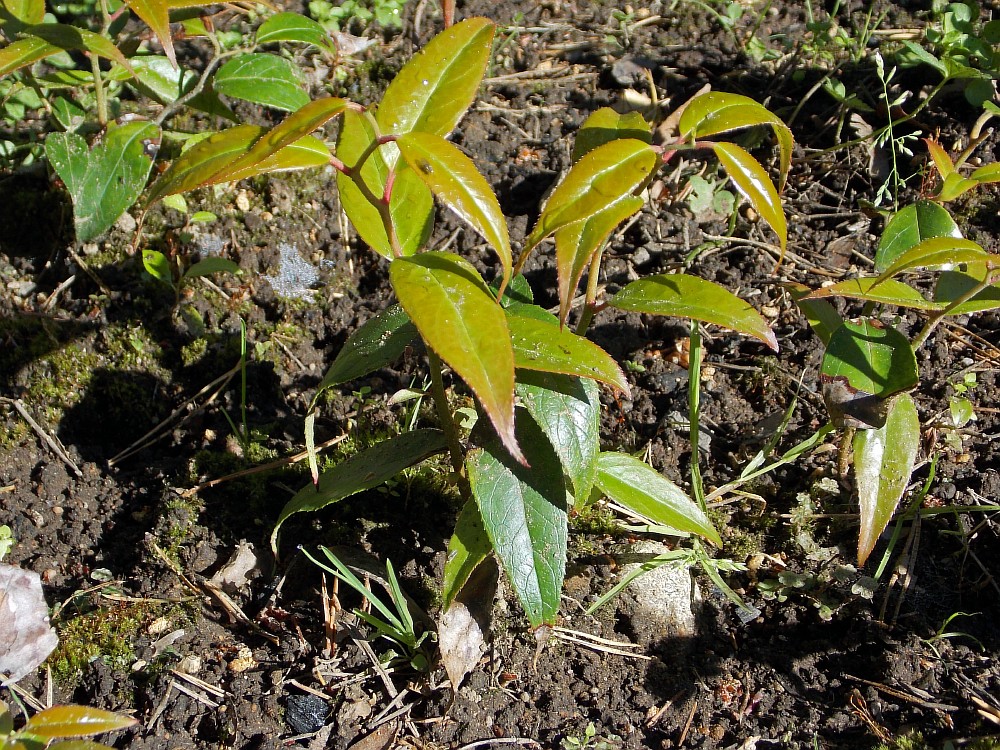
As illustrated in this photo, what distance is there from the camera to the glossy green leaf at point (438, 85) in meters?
1.42

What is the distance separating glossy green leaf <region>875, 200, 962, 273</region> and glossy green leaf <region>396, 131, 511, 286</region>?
3.39 ft

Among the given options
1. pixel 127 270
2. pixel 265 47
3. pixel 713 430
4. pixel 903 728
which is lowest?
pixel 903 728

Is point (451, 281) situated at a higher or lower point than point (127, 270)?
higher

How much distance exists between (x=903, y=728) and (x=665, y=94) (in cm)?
221

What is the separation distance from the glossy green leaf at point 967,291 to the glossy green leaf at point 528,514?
0.89 meters

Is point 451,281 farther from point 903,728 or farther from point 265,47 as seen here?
point 265,47

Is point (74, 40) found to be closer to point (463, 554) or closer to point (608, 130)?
point (608, 130)

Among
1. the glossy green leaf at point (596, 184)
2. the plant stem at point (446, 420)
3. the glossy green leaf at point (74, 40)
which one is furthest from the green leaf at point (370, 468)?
the glossy green leaf at point (74, 40)

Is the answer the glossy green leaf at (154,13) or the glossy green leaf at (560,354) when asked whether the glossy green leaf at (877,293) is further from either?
the glossy green leaf at (154,13)

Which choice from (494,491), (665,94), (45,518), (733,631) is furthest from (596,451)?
(665,94)

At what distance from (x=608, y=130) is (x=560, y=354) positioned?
50 centimetres

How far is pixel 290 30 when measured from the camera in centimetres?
242

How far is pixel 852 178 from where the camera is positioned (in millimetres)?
2691

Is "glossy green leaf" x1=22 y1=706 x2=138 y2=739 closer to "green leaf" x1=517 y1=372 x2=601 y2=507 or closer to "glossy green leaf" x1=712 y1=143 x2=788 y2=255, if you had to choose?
"green leaf" x1=517 y1=372 x2=601 y2=507
